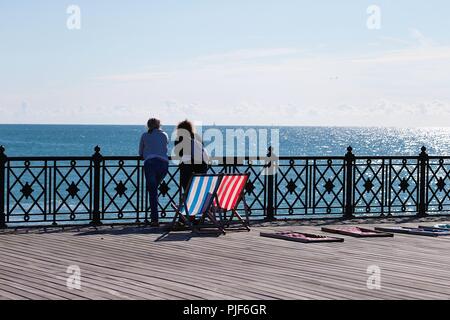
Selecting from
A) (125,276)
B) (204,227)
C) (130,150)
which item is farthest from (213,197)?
(130,150)

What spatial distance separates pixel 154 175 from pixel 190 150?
2.45 ft

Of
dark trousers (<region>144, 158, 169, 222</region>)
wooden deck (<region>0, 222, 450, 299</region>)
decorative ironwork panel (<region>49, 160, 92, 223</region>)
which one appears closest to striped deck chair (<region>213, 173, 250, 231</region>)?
wooden deck (<region>0, 222, 450, 299</region>)

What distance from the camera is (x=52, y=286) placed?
8.41 metres

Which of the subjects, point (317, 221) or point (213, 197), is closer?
point (213, 197)

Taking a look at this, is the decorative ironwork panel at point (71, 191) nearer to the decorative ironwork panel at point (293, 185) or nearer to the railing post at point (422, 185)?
the decorative ironwork panel at point (293, 185)

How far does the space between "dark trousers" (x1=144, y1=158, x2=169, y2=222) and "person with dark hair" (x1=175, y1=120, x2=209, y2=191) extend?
346 mm

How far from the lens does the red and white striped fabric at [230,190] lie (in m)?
13.4

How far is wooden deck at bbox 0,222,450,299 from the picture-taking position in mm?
8273

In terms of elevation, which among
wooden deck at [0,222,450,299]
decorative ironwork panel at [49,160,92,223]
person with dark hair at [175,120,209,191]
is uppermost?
person with dark hair at [175,120,209,191]

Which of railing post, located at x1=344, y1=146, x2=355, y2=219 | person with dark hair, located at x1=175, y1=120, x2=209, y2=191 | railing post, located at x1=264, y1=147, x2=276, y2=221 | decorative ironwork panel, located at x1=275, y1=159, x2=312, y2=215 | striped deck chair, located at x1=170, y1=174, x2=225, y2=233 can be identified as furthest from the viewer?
railing post, located at x1=344, y1=146, x2=355, y2=219

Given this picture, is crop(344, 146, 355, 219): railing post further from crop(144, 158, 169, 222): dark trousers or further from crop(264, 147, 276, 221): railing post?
crop(144, 158, 169, 222): dark trousers

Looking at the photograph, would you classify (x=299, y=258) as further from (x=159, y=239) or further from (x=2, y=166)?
(x=2, y=166)

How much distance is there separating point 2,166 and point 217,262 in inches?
192

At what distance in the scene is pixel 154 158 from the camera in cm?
1408
